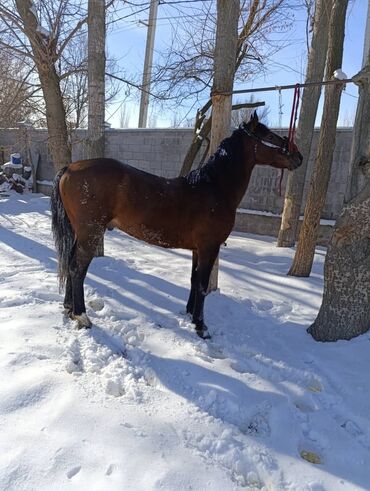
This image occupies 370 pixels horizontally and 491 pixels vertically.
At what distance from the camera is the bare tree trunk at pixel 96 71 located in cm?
521

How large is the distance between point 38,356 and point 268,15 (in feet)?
25.7

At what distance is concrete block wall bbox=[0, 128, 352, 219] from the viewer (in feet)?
26.1

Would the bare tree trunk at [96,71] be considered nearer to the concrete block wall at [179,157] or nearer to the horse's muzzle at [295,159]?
the concrete block wall at [179,157]

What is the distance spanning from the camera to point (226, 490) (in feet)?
5.73

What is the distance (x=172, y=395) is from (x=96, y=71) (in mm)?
4499

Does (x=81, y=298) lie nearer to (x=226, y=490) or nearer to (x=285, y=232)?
(x=226, y=490)

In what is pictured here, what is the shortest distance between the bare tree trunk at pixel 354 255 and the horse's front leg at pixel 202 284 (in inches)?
41.0

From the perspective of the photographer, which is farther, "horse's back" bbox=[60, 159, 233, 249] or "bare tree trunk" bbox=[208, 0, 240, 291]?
"bare tree trunk" bbox=[208, 0, 240, 291]

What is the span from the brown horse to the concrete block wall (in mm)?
3884

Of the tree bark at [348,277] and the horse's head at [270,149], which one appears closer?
the tree bark at [348,277]

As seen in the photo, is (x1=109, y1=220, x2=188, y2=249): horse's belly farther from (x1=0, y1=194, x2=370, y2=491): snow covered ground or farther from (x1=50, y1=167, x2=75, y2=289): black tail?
(x1=0, y1=194, x2=370, y2=491): snow covered ground

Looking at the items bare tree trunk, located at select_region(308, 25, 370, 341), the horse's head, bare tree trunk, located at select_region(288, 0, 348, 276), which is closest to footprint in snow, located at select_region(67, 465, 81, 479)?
bare tree trunk, located at select_region(308, 25, 370, 341)

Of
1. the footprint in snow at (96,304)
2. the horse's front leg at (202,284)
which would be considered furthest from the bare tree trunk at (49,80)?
the horse's front leg at (202,284)

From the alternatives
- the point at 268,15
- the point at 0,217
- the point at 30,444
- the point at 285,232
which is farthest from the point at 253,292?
the point at 0,217
